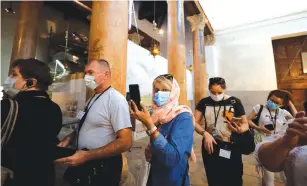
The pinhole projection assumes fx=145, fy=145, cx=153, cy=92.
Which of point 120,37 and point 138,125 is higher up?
point 120,37

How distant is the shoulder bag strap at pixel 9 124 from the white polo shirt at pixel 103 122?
449 millimetres

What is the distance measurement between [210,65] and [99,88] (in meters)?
8.60

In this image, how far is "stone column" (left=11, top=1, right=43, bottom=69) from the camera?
13.6ft

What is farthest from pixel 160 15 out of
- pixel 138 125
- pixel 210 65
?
pixel 138 125

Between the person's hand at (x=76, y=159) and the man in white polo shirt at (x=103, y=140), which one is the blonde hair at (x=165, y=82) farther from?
the person's hand at (x=76, y=159)

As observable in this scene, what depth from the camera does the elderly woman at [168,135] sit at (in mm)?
906

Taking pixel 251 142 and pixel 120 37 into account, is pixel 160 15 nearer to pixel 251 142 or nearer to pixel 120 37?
pixel 120 37

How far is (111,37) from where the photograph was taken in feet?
6.15

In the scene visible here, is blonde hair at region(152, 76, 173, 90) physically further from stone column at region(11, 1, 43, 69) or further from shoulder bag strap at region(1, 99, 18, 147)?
stone column at region(11, 1, 43, 69)

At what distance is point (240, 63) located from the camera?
776cm

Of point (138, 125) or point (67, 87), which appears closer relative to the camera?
point (67, 87)

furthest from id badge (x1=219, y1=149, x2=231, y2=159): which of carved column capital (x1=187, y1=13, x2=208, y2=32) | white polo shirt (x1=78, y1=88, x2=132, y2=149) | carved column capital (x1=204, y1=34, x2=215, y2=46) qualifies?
carved column capital (x1=204, y1=34, x2=215, y2=46)

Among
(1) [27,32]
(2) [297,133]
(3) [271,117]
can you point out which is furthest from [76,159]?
(1) [27,32]

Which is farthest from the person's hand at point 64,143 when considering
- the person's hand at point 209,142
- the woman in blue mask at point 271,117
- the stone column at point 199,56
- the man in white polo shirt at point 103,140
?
the stone column at point 199,56
